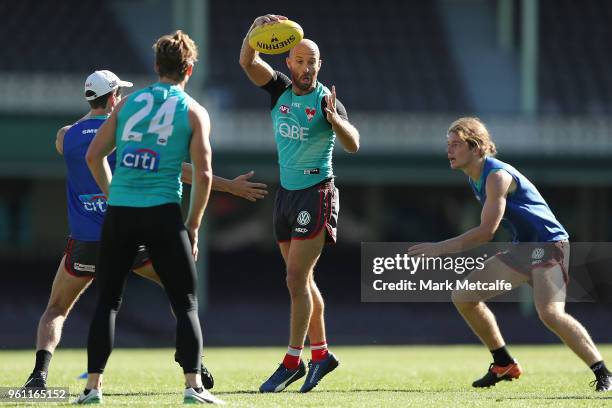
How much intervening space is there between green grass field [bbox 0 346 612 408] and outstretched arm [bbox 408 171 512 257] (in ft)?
3.25

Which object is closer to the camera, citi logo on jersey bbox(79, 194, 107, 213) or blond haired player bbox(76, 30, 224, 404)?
blond haired player bbox(76, 30, 224, 404)

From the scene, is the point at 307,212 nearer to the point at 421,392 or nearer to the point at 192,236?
the point at 421,392

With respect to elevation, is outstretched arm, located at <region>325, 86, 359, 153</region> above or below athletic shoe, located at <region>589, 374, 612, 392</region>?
above

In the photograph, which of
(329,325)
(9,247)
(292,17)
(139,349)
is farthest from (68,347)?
(292,17)

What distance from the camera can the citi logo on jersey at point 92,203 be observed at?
787cm

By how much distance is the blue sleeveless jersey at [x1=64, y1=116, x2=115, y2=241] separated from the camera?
7.82 meters

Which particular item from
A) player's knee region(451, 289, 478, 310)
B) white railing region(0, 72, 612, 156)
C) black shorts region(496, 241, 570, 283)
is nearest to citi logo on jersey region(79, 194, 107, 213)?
player's knee region(451, 289, 478, 310)

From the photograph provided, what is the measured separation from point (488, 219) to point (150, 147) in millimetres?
2481

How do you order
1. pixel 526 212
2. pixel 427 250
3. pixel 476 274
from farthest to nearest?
pixel 476 274 < pixel 526 212 < pixel 427 250

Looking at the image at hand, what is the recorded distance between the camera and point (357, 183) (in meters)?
28.9

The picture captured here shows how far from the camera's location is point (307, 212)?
811 centimetres

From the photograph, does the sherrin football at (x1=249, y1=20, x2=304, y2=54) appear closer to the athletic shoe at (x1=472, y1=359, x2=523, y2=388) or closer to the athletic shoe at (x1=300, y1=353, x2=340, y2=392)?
the athletic shoe at (x1=300, y1=353, x2=340, y2=392)

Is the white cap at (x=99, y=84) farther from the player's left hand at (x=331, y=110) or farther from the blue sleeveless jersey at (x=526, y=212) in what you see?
the blue sleeveless jersey at (x=526, y=212)

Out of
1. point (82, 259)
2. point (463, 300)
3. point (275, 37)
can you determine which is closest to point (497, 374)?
point (463, 300)
